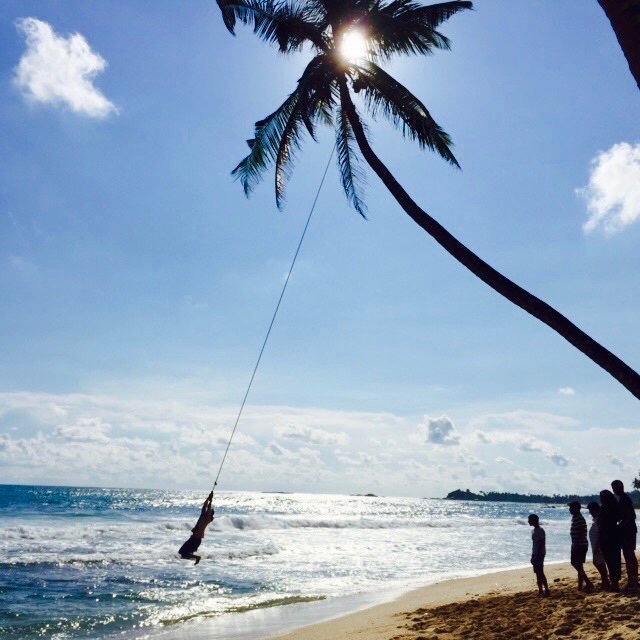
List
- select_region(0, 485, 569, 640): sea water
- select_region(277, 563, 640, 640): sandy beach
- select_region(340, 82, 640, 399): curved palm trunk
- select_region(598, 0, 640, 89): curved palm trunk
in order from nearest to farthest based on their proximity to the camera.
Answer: select_region(598, 0, 640, 89): curved palm trunk < select_region(340, 82, 640, 399): curved palm trunk < select_region(277, 563, 640, 640): sandy beach < select_region(0, 485, 569, 640): sea water

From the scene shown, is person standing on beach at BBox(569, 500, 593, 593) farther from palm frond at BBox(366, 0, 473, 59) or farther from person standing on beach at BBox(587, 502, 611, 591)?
palm frond at BBox(366, 0, 473, 59)

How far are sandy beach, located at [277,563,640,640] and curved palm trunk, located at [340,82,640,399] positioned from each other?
12.7 feet

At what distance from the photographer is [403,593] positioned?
14.7 m

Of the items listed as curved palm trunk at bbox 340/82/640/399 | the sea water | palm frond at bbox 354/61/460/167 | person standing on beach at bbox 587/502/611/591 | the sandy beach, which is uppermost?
palm frond at bbox 354/61/460/167

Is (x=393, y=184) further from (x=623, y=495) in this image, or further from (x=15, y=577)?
(x=15, y=577)

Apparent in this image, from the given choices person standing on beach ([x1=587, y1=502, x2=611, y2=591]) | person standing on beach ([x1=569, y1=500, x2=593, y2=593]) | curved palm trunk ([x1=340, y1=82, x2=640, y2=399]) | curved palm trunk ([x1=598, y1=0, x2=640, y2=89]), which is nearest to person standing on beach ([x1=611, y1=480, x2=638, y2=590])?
person standing on beach ([x1=587, y1=502, x2=611, y2=591])

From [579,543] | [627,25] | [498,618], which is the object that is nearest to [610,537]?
[579,543]

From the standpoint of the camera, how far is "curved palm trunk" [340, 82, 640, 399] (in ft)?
15.4

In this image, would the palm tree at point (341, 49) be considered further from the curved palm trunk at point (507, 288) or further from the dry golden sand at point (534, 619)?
the dry golden sand at point (534, 619)

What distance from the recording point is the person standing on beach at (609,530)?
30.5ft

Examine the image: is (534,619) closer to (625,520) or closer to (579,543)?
(579,543)

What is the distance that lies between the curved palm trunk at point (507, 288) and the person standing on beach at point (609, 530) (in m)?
5.24

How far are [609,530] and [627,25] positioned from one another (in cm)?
808

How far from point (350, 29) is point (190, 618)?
36.3 ft
